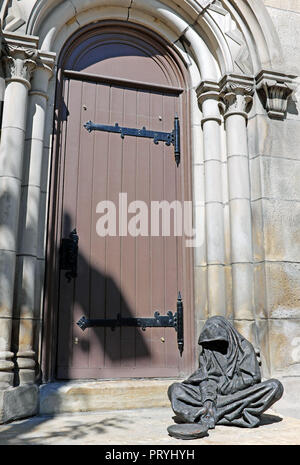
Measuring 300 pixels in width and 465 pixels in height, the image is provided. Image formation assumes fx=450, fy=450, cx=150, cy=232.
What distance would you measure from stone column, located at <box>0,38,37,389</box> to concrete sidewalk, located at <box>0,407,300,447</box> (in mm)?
555

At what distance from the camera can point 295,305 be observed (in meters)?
5.07

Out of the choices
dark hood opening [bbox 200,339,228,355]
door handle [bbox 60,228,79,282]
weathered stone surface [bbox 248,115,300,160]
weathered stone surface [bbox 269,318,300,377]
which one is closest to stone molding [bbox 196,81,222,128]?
weathered stone surface [bbox 248,115,300,160]

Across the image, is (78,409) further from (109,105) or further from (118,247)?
(109,105)

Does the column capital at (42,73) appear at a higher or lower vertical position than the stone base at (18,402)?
higher

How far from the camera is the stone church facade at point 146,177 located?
472cm

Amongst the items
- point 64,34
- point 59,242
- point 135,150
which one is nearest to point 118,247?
point 59,242

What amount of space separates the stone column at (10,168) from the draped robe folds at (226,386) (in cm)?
164

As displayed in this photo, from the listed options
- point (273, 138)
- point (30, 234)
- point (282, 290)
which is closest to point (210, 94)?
point (273, 138)

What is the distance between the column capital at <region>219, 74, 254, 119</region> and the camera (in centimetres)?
550

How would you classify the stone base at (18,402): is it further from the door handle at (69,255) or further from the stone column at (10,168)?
the door handle at (69,255)

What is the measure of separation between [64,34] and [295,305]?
4.19 meters

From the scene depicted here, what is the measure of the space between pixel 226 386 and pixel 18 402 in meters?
1.89

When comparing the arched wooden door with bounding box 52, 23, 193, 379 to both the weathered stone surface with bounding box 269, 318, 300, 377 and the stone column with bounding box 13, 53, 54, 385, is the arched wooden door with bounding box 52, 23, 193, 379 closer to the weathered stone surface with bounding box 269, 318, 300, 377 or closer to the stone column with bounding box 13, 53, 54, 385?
the stone column with bounding box 13, 53, 54, 385

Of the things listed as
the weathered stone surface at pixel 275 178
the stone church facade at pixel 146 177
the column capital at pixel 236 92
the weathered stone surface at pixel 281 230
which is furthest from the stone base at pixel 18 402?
the column capital at pixel 236 92
